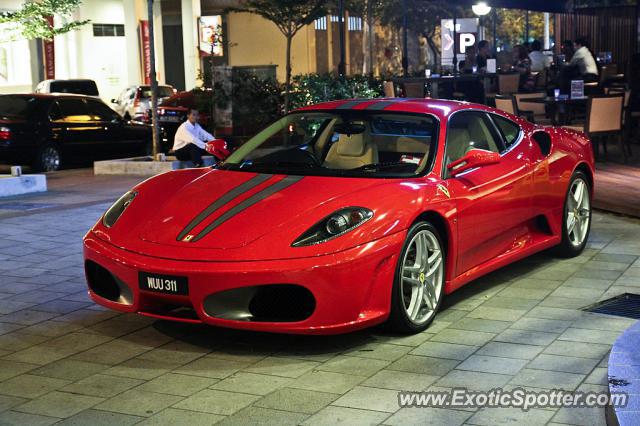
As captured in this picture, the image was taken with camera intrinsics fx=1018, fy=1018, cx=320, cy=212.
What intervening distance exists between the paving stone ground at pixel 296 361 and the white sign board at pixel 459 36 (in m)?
24.0

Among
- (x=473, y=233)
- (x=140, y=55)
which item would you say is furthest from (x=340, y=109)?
(x=140, y=55)

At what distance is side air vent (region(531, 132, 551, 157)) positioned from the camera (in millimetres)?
7750

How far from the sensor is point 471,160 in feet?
21.1

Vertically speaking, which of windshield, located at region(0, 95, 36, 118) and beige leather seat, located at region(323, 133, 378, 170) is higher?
windshield, located at region(0, 95, 36, 118)

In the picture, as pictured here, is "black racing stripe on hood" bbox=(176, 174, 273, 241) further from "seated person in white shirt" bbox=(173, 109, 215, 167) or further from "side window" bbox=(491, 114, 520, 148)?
"seated person in white shirt" bbox=(173, 109, 215, 167)

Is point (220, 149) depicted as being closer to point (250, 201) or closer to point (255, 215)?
point (250, 201)

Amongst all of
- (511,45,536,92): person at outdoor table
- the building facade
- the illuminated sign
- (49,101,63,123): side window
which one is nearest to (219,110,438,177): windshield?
(49,101,63,123): side window

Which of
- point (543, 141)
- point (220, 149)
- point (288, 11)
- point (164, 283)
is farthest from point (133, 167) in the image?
point (164, 283)

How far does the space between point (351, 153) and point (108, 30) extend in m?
35.6

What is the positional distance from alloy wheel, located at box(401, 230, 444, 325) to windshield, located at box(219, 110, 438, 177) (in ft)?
1.67

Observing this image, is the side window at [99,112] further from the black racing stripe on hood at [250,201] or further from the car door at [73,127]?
the black racing stripe on hood at [250,201]

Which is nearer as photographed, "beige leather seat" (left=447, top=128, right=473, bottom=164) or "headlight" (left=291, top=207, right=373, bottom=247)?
"headlight" (left=291, top=207, right=373, bottom=247)

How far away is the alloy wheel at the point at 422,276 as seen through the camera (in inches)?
232

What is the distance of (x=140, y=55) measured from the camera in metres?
40.8
